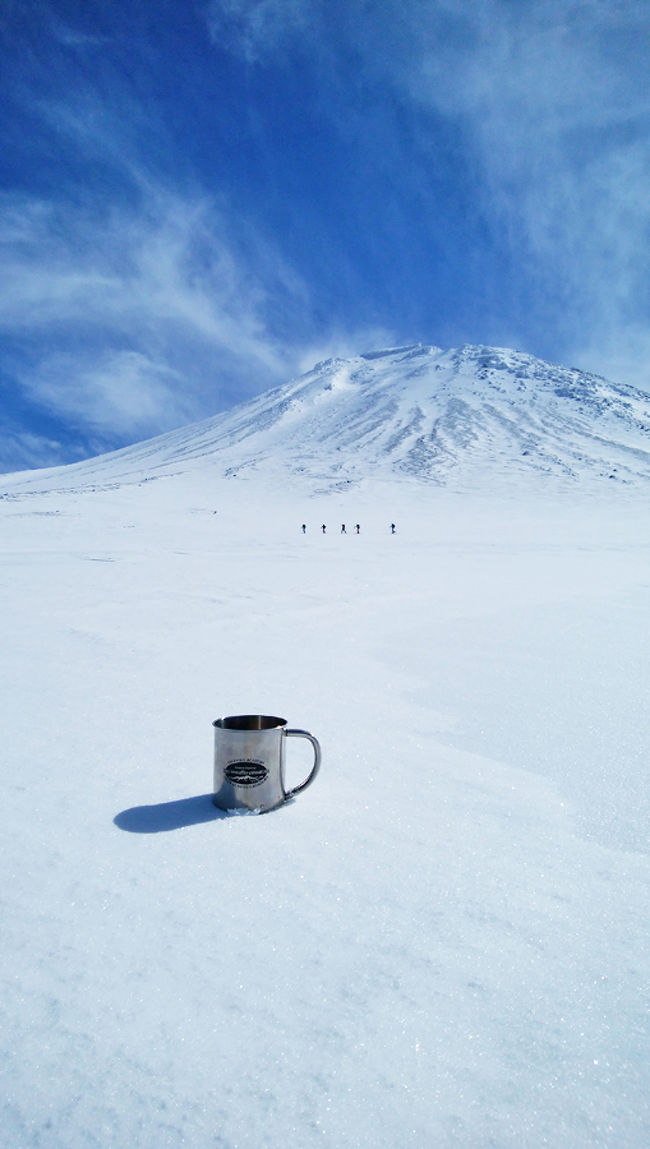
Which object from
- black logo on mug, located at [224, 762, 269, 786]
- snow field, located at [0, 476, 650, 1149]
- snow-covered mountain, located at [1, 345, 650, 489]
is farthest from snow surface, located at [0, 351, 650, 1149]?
snow-covered mountain, located at [1, 345, 650, 489]

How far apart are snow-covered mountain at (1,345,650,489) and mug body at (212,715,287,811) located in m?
41.8

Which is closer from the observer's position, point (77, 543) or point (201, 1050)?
point (201, 1050)

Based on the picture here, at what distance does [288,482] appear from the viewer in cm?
4653

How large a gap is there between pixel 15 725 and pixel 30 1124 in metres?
2.42

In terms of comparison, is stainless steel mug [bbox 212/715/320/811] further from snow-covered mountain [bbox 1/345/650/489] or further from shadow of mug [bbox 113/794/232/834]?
snow-covered mountain [bbox 1/345/650/489]

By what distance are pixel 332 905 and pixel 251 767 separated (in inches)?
25.8

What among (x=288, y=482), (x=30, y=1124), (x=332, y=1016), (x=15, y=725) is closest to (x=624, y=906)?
(x=332, y=1016)

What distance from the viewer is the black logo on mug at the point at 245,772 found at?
7.51 feet

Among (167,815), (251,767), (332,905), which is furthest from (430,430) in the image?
(332,905)

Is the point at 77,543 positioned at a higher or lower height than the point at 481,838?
higher

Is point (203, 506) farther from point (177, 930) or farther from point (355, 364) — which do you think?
point (355, 364)

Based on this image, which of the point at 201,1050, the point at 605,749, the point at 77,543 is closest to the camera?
the point at 201,1050

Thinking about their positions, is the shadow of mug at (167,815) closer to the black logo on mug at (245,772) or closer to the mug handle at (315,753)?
the black logo on mug at (245,772)

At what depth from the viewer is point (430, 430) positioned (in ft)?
205
